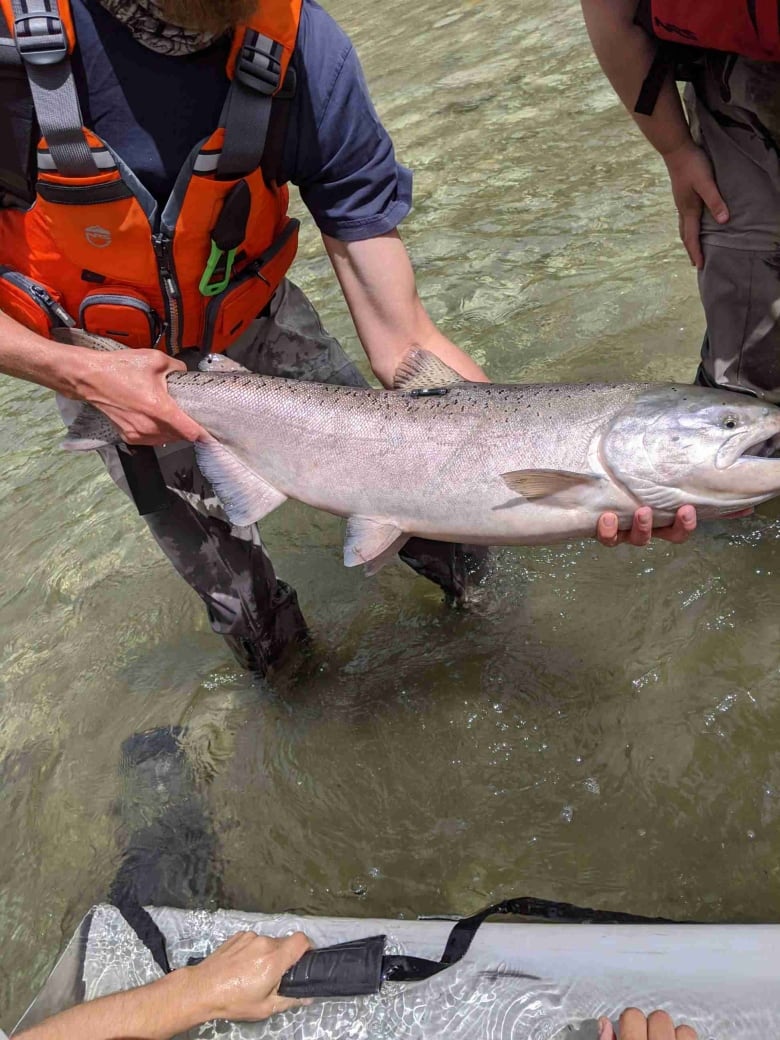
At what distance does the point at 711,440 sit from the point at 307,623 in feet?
7.43

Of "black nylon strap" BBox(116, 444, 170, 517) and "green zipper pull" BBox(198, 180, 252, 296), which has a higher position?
"green zipper pull" BBox(198, 180, 252, 296)

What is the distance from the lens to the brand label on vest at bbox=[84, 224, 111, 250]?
2.85m

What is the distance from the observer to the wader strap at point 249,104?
270 cm

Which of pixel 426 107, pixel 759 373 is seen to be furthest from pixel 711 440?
pixel 426 107

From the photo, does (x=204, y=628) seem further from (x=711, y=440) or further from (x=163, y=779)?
(x=711, y=440)

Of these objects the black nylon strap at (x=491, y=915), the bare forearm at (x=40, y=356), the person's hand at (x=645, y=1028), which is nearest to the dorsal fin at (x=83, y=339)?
the bare forearm at (x=40, y=356)

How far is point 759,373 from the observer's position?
11.5 ft

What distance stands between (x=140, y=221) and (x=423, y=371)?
1.06 meters

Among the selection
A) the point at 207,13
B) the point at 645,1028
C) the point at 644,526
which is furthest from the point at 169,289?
the point at 645,1028

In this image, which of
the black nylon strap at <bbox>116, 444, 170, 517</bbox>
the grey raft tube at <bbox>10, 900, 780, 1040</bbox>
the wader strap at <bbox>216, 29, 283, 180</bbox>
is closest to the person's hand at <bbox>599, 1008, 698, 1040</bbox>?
the grey raft tube at <bbox>10, 900, 780, 1040</bbox>

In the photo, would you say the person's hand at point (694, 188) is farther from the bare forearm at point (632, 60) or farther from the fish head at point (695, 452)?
the fish head at point (695, 452)

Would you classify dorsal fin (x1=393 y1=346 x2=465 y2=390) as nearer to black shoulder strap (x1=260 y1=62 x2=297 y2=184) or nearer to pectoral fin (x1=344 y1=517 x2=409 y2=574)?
pectoral fin (x1=344 y1=517 x2=409 y2=574)

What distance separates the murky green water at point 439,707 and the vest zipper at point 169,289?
1.61 m

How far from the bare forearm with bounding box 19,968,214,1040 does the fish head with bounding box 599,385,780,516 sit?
6.40 ft
